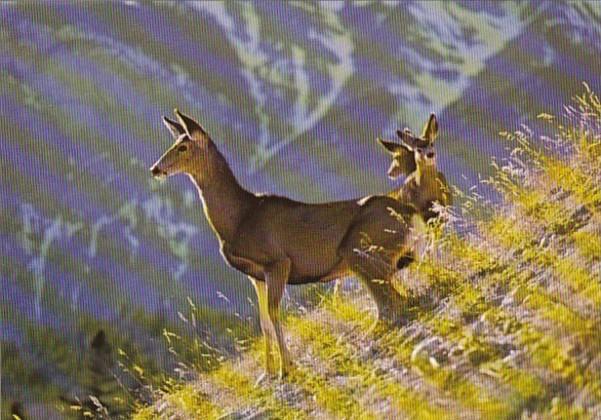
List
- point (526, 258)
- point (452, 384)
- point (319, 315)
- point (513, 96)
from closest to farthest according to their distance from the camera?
point (452, 384) → point (526, 258) → point (319, 315) → point (513, 96)

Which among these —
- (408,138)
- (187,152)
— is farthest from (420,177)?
(187,152)

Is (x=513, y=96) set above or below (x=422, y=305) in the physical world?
above

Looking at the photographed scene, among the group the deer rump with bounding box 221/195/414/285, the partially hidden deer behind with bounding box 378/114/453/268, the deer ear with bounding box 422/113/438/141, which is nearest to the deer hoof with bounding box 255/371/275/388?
the deer rump with bounding box 221/195/414/285

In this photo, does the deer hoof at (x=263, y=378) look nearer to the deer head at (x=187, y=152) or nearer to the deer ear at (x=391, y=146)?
the deer head at (x=187, y=152)

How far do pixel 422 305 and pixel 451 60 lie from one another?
0.64 m

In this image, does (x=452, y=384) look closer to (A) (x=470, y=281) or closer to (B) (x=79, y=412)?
(A) (x=470, y=281)

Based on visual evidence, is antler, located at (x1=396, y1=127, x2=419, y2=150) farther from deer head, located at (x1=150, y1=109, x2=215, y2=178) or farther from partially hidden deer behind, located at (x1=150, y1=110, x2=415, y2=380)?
deer head, located at (x1=150, y1=109, x2=215, y2=178)

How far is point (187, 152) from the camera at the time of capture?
2527mm

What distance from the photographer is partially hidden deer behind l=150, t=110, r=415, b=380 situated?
2.45 meters

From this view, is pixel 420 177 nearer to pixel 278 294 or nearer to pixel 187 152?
pixel 278 294

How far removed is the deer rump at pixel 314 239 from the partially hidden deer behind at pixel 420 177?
3 cm

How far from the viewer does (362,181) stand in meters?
2.60

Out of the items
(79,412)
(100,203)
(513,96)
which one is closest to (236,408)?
(79,412)

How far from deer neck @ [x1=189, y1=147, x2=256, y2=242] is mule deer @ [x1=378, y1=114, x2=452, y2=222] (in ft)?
1.05
